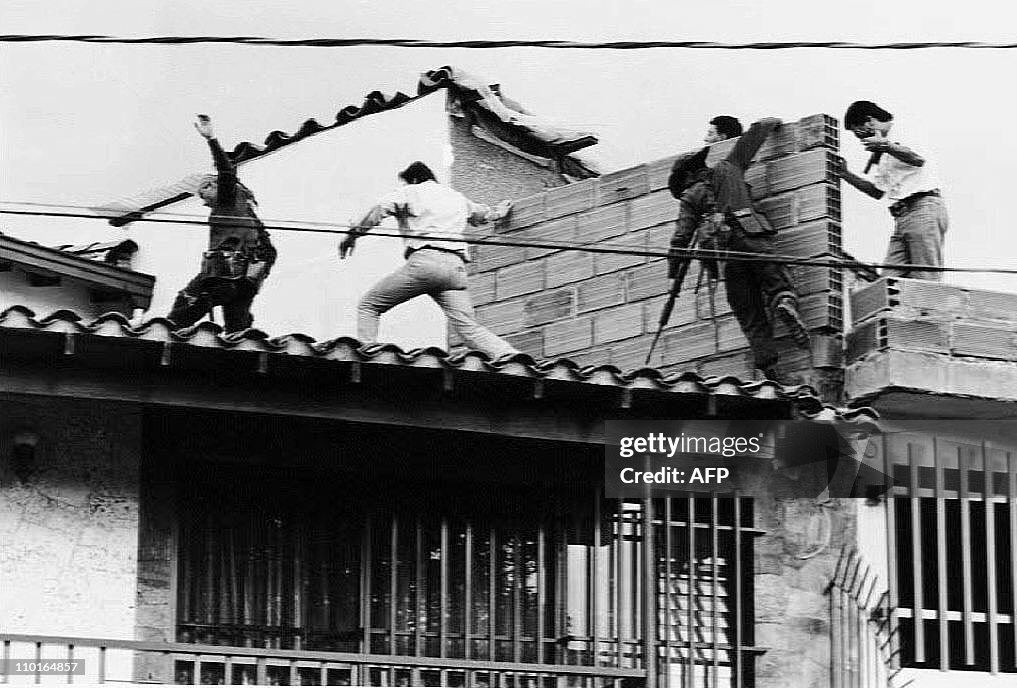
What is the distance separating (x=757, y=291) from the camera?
14047mm

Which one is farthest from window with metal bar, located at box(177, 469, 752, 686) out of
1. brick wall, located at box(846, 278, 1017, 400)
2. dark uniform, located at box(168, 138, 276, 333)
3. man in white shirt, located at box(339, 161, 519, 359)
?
dark uniform, located at box(168, 138, 276, 333)

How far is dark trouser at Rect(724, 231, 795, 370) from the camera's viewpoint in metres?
13.9

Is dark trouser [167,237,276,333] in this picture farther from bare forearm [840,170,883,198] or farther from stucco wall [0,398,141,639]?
bare forearm [840,170,883,198]

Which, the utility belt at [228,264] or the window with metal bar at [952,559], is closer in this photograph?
the window with metal bar at [952,559]

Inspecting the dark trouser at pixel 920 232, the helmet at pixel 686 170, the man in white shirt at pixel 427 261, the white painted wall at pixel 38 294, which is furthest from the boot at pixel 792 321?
the white painted wall at pixel 38 294

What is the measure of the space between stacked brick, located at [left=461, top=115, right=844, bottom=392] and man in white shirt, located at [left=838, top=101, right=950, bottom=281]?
1.10ft

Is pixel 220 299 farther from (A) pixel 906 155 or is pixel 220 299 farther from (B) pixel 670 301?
(A) pixel 906 155

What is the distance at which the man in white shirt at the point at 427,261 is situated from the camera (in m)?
13.9

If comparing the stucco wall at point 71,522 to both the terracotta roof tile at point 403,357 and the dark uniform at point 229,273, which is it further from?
the dark uniform at point 229,273

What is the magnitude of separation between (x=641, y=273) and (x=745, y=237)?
1428 mm

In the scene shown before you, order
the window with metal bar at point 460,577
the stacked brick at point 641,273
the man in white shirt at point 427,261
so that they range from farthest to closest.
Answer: the stacked brick at point 641,273 < the man in white shirt at point 427,261 < the window with metal bar at point 460,577

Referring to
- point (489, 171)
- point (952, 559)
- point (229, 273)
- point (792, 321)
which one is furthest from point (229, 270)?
point (952, 559)

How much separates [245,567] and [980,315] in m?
5.07

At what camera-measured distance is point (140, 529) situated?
36.4 ft
